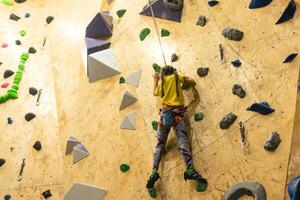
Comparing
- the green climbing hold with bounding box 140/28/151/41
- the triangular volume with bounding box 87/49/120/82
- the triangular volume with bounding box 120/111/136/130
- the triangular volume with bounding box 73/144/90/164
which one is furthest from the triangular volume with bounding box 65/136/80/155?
the green climbing hold with bounding box 140/28/151/41

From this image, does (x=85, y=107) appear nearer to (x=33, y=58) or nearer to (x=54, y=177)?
(x=54, y=177)

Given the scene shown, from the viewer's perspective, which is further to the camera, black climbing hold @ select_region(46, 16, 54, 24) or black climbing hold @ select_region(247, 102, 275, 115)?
black climbing hold @ select_region(46, 16, 54, 24)

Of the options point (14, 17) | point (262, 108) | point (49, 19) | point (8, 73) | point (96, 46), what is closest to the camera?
point (262, 108)

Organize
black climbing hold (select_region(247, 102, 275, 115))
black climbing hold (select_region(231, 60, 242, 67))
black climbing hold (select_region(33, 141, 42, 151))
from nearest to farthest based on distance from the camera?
black climbing hold (select_region(247, 102, 275, 115))
black climbing hold (select_region(231, 60, 242, 67))
black climbing hold (select_region(33, 141, 42, 151))

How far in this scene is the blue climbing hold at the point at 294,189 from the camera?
110 inches

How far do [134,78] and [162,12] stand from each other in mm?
769

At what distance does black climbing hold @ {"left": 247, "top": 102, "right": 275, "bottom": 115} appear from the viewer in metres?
3.53

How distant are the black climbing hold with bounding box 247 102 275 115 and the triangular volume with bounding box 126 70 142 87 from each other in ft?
4.00

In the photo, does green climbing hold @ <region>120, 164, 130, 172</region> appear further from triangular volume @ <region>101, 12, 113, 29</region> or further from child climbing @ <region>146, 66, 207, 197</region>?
triangular volume @ <region>101, 12, 113, 29</region>

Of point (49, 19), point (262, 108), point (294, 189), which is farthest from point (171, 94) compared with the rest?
point (49, 19)

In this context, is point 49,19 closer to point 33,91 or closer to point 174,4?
point 33,91

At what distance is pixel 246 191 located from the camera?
3.33 metres

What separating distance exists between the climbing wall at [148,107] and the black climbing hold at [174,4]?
73 mm

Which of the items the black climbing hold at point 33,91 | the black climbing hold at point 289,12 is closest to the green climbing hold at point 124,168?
the black climbing hold at point 33,91
